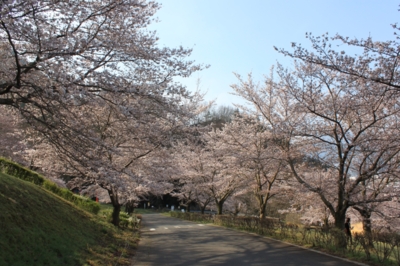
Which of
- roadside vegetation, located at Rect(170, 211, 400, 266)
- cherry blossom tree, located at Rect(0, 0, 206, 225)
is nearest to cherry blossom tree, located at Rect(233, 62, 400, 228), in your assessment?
roadside vegetation, located at Rect(170, 211, 400, 266)

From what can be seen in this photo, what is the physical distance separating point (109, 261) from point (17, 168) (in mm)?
7383

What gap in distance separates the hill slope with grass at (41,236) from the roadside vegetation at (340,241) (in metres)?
6.83

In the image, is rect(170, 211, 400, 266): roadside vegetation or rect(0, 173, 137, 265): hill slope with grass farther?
rect(170, 211, 400, 266): roadside vegetation

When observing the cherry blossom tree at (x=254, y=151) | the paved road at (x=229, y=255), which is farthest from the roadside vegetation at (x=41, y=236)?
the cherry blossom tree at (x=254, y=151)

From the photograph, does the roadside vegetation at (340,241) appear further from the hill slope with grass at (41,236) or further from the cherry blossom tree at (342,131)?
the hill slope with grass at (41,236)

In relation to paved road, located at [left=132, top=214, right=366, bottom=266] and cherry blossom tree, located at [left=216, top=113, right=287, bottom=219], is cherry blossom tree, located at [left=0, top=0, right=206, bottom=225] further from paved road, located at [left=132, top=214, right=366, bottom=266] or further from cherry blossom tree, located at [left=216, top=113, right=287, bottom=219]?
cherry blossom tree, located at [left=216, top=113, right=287, bottom=219]

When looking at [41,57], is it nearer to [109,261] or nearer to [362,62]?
[109,261]

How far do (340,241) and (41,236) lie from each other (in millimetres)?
9155

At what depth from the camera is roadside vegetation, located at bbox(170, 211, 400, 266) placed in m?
9.15

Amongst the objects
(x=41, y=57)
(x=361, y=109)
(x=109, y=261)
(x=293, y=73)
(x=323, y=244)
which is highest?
(x=293, y=73)

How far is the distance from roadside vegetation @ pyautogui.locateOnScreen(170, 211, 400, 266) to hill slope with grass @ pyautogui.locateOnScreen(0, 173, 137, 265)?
6834 millimetres

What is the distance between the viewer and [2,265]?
485 centimetres

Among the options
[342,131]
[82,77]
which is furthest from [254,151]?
[82,77]

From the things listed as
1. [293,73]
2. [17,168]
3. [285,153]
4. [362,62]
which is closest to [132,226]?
[17,168]
